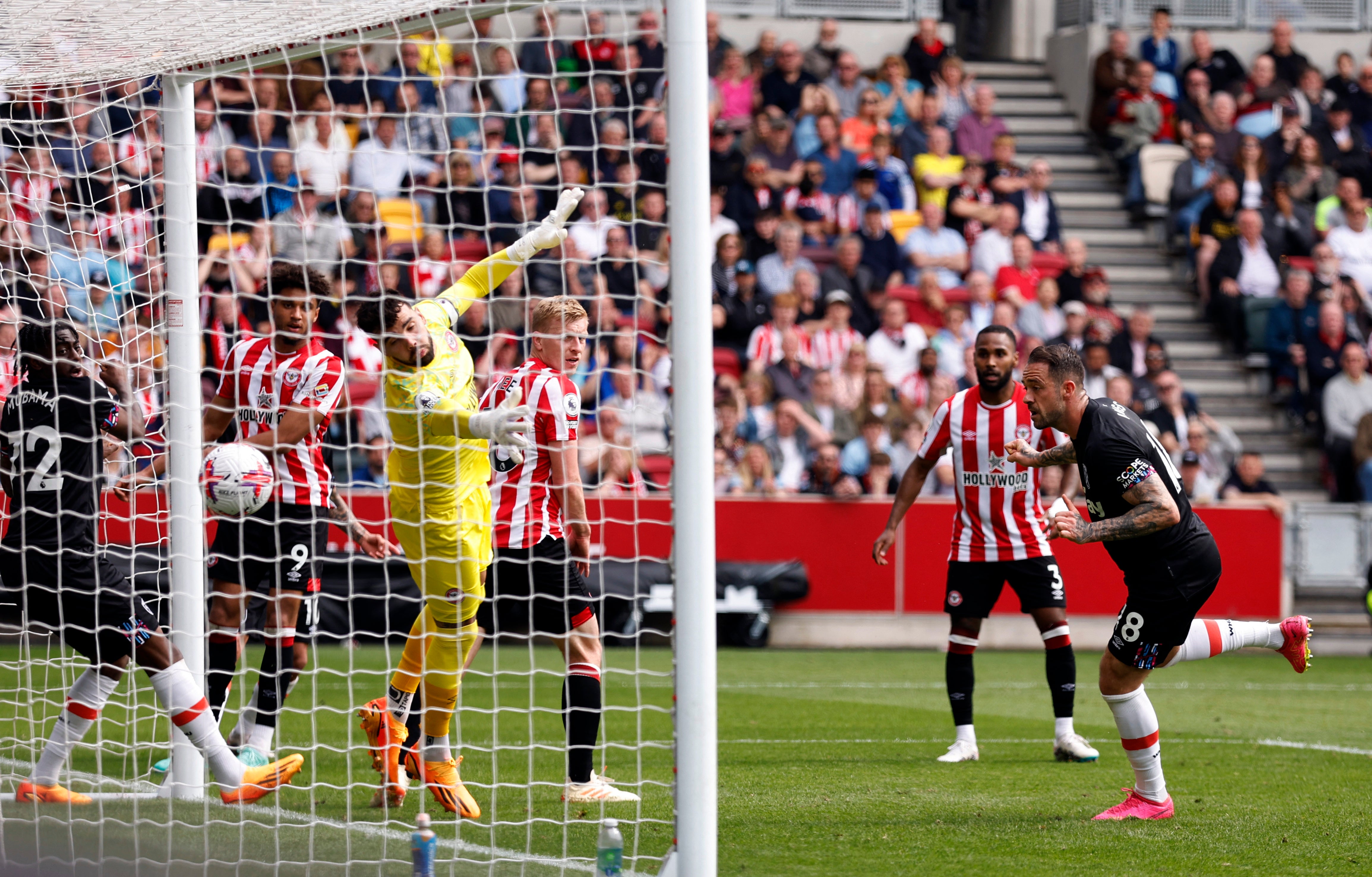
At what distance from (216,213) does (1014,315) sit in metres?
9.77

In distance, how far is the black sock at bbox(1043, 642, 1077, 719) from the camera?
25.7 feet

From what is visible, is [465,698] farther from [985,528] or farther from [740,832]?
[740,832]

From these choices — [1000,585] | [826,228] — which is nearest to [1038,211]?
[826,228]

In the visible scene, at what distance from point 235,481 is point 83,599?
769 mm

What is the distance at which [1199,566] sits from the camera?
6.15 m

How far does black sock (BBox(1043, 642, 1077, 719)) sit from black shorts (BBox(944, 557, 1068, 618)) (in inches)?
10.0

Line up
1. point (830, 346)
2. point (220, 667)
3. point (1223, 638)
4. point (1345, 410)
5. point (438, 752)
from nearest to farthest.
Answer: point (438, 752), point (1223, 638), point (220, 667), point (830, 346), point (1345, 410)

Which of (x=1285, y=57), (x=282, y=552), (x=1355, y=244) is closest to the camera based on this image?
(x=282, y=552)

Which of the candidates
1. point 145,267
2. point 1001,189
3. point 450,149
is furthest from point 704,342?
point 1001,189

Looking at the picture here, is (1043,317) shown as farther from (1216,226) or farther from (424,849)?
(424,849)

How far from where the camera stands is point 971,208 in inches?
688

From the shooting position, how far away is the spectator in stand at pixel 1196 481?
14.7 m

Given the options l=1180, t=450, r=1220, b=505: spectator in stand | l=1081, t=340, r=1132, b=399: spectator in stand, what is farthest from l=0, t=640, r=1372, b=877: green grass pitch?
l=1081, t=340, r=1132, b=399: spectator in stand

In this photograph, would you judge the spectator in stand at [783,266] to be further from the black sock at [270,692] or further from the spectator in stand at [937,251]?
the black sock at [270,692]
